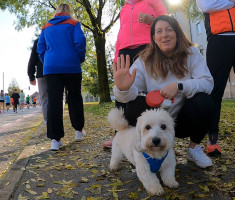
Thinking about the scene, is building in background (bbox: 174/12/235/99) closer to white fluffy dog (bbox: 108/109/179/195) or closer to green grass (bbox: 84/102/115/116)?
green grass (bbox: 84/102/115/116)

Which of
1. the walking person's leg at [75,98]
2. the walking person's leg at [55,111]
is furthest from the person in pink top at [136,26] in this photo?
the walking person's leg at [55,111]

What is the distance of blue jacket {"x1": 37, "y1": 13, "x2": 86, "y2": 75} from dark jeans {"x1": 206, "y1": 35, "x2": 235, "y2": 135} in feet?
6.59

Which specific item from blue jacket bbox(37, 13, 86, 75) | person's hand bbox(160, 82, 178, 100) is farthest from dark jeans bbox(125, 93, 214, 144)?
blue jacket bbox(37, 13, 86, 75)

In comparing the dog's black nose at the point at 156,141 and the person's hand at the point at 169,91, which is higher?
the person's hand at the point at 169,91

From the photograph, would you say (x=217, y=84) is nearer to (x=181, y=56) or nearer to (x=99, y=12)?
(x=181, y=56)

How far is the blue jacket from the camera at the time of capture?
13.2 feet

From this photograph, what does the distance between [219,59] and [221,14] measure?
52cm

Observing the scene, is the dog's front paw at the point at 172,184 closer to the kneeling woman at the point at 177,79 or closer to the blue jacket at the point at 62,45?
the kneeling woman at the point at 177,79

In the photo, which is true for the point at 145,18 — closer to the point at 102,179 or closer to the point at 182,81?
the point at 182,81

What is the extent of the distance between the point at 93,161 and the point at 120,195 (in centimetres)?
118

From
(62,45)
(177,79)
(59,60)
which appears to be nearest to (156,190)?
(177,79)

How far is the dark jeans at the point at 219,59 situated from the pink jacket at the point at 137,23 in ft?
2.55

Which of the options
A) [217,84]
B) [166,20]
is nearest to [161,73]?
[166,20]

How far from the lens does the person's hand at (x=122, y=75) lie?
7.82 ft
